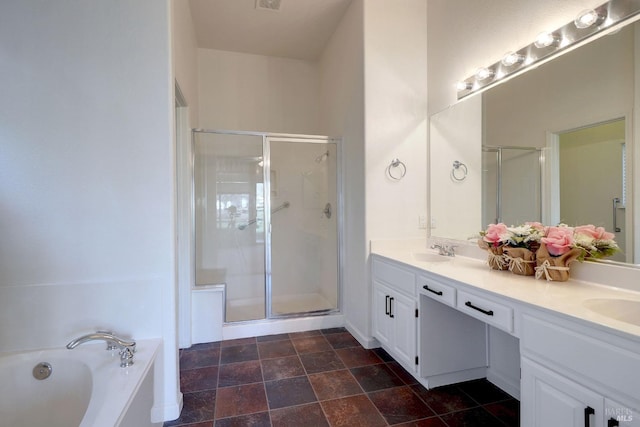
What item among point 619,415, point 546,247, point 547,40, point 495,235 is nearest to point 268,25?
point 547,40

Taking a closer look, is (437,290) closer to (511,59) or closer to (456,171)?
(456,171)

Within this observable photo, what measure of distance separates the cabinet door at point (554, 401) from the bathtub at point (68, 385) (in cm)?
162

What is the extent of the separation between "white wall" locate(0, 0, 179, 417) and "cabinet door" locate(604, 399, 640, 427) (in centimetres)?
193

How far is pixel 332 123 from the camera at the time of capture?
3256 millimetres

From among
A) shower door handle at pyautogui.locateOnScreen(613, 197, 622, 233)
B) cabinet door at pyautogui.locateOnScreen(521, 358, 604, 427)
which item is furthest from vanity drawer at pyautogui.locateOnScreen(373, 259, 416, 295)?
shower door handle at pyautogui.locateOnScreen(613, 197, 622, 233)

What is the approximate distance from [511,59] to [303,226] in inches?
94.0

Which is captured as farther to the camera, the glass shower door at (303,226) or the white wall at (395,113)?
the glass shower door at (303,226)

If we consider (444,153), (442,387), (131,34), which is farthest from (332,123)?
(442,387)

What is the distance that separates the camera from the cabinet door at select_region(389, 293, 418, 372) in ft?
6.34

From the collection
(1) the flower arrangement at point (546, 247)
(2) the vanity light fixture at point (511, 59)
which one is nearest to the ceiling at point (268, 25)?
(2) the vanity light fixture at point (511, 59)

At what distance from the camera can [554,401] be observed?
3.52ft

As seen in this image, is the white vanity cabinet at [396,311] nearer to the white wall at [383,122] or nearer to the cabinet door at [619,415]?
the white wall at [383,122]

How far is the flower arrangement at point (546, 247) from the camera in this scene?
141cm

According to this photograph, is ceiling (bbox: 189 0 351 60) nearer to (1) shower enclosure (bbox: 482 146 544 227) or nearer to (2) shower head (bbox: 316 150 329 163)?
(2) shower head (bbox: 316 150 329 163)
